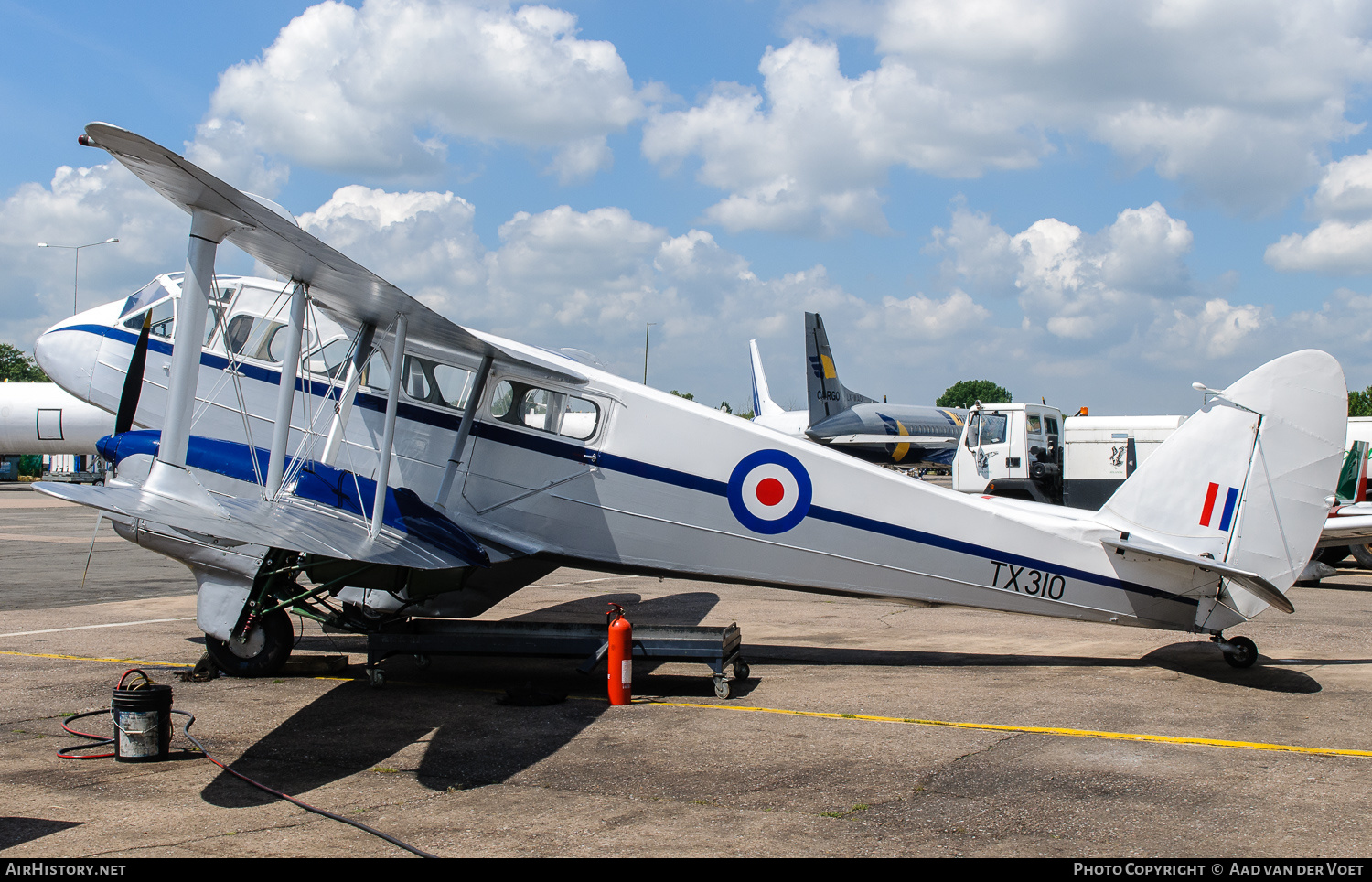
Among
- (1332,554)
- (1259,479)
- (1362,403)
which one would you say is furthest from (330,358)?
(1362,403)

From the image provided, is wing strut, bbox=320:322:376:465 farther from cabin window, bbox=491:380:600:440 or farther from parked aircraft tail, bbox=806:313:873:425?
parked aircraft tail, bbox=806:313:873:425

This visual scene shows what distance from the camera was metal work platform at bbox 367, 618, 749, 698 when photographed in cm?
848

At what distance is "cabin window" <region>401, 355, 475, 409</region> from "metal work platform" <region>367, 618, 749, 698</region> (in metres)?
2.26

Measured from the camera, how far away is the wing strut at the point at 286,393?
7.82 meters

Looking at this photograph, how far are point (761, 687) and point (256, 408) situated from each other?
18.7ft

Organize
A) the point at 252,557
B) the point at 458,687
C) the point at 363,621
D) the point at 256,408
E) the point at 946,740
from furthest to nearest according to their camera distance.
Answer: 1. the point at 363,621
2. the point at 256,408
3. the point at 458,687
4. the point at 252,557
5. the point at 946,740

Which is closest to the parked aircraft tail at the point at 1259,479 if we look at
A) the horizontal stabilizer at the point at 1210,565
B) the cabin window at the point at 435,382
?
the horizontal stabilizer at the point at 1210,565

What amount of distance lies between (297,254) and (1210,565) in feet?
26.6

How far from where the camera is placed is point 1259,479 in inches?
340

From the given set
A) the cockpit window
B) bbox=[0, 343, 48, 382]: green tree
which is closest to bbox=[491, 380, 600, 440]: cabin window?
the cockpit window

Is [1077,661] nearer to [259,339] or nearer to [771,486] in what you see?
[771,486]
